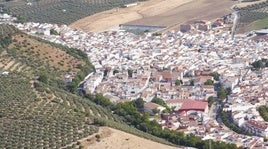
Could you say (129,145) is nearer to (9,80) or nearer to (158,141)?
(158,141)

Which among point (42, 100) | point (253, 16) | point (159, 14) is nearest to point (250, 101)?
point (42, 100)

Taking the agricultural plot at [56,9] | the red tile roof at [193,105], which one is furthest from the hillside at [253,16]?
the red tile roof at [193,105]

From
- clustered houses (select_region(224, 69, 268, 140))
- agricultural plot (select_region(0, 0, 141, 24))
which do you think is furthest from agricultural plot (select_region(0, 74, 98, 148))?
agricultural plot (select_region(0, 0, 141, 24))

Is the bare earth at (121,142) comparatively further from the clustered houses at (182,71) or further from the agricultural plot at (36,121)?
the clustered houses at (182,71)

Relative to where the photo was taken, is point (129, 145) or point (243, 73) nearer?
point (129, 145)

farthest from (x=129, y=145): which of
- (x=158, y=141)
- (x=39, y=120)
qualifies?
(x=39, y=120)
